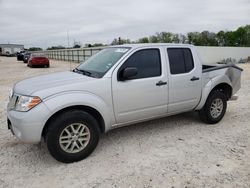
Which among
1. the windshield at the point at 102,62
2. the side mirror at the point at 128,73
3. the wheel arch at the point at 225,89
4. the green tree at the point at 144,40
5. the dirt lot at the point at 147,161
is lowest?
the dirt lot at the point at 147,161

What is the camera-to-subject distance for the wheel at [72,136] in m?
3.42

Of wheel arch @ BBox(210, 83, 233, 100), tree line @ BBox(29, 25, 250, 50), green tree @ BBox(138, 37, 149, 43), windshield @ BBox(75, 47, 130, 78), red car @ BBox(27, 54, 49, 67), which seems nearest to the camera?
windshield @ BBox(75, 47, 130, 78)

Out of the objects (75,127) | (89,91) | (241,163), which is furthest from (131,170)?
(241,163)

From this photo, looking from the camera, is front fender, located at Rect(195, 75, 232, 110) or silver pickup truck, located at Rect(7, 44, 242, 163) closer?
silver pickup truck, located at Rect(7, 44, 242, 163)

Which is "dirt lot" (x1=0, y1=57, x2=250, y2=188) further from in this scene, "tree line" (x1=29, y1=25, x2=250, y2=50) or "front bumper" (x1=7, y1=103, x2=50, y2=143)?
"tree line" (x1=29, y1=25, x2=250, y2=50)

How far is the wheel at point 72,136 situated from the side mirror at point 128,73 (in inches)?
31.1

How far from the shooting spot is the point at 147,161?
3617 millimetres

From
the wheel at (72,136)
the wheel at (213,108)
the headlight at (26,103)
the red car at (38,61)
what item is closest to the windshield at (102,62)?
the wheel at (72,136)

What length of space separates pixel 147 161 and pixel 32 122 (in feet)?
5.62

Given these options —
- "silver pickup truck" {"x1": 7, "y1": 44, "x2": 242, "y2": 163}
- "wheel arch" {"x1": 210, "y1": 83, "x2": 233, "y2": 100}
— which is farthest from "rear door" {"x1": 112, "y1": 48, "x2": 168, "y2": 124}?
"wheel arch" {"x1": 210, "y1": 83, "x2": 233, "y2": 100}

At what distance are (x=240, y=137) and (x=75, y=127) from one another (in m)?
2.95

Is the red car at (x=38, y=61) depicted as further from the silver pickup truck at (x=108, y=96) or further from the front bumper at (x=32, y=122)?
the front bumper at (x=32, y=122)

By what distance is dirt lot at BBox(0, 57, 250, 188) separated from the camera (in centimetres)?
315

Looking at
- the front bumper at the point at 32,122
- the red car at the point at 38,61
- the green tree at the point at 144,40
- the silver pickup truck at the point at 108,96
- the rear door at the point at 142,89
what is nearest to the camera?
the front bumper at the point at 32,122
